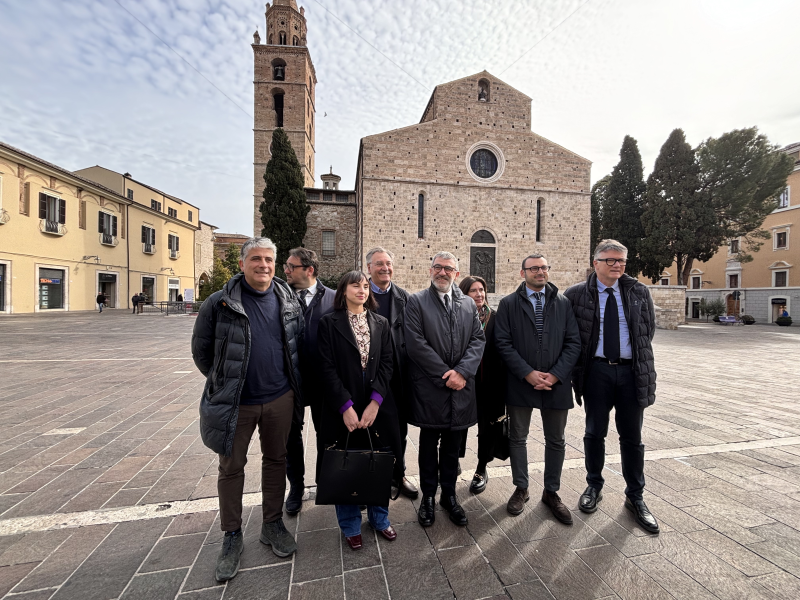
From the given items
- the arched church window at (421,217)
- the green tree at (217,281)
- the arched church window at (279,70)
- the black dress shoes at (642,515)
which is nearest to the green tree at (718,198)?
the arched church window at (421,217)

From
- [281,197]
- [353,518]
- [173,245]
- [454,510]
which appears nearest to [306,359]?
[353,518]

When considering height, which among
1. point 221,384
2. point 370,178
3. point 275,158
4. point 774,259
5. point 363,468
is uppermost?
point 275,158

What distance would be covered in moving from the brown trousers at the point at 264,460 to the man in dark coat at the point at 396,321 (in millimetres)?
790

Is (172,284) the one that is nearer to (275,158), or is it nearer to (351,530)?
(275,158)

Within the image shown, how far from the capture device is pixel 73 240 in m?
24.0

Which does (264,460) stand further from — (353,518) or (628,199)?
(628,199)

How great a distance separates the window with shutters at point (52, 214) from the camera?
21891mm

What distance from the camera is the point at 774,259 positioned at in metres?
27.2

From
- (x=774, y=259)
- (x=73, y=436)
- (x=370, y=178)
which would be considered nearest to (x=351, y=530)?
(x=73, y=436)

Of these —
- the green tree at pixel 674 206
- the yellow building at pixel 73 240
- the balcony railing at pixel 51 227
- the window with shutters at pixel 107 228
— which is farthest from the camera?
the window with shutters at pixel 107 228

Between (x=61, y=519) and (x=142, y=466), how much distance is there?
32.6 inches

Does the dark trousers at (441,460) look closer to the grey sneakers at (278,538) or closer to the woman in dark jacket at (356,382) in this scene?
the woman in dark jacket at (356,382)

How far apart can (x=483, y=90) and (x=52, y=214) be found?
94.4 feet

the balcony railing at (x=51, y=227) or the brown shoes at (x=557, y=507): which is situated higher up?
the balcony railing at (x=51, y=227)
